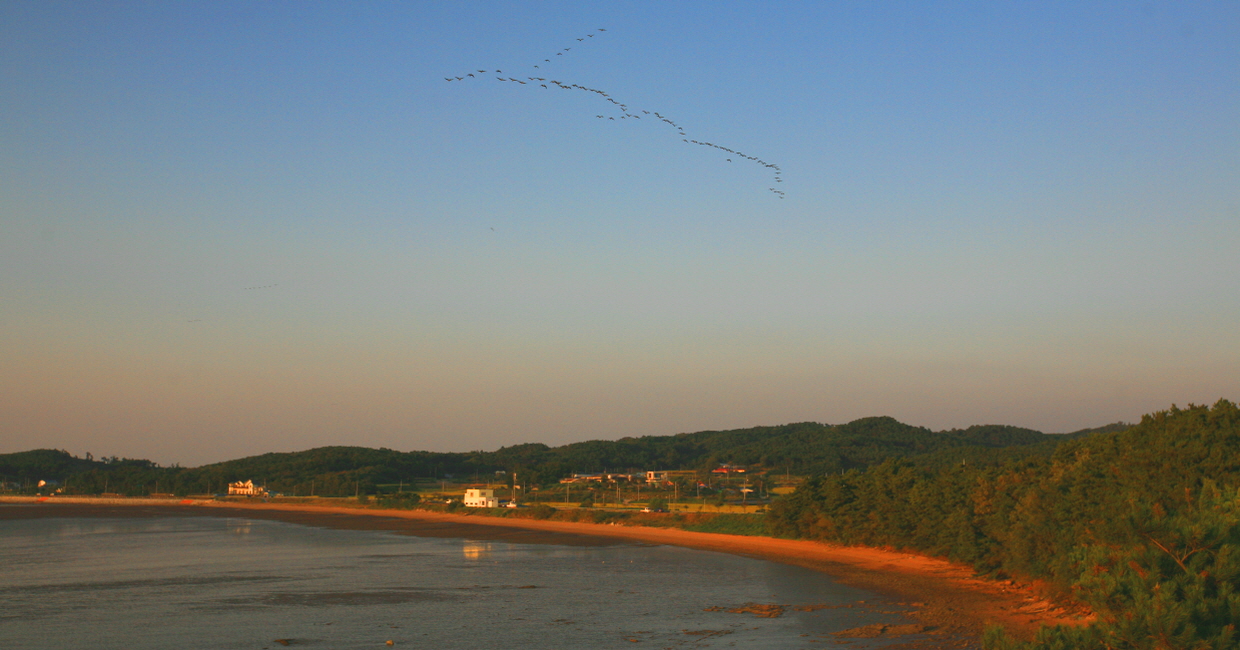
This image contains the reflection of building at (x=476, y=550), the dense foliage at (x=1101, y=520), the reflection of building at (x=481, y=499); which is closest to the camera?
the dense foliage at (x=1101, y=520)

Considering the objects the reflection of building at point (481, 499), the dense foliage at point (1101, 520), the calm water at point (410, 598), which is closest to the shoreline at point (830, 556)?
the dense foliage at point (1101, 520)

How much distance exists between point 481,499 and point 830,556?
76.5 m

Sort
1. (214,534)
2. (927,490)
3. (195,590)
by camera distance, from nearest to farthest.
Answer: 1. (195,590)
2. (927,490)
3. (214,534)

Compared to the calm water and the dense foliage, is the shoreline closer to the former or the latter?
the dense foliage

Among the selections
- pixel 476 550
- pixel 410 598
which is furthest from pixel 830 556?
pixel 410 598

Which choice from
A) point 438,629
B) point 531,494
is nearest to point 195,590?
point 438,629

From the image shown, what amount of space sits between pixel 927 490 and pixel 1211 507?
147ft

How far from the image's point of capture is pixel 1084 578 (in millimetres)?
15406

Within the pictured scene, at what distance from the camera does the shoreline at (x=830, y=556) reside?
37.8m

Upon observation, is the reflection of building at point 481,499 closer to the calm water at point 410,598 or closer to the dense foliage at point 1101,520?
the calm water at point 410,598

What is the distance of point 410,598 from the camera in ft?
149

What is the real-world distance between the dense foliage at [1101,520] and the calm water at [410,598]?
8.42 meters

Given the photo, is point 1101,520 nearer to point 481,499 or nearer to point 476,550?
point 476,550

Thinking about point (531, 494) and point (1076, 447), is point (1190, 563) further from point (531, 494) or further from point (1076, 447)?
point (531, 494)
